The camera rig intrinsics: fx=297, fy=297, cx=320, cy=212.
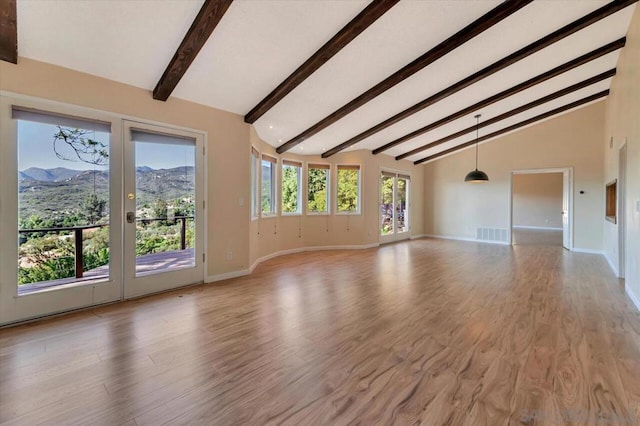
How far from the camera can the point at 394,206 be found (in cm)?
870

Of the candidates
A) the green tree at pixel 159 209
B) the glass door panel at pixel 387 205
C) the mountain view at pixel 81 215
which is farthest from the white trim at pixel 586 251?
the green tree at pixel 159 209

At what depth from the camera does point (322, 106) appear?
474 centimetres

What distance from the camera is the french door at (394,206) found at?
331 inches

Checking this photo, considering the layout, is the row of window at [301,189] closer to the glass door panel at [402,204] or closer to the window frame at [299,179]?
the window frame at [299,179]

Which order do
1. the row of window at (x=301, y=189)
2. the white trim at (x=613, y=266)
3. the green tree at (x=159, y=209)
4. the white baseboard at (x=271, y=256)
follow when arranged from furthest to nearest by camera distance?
the row of window at (x=301, y=189) → the white trim at (x=613, y=266) → the white baseboard at (x=271, y=256) → the green tree at (x=159, y=209)

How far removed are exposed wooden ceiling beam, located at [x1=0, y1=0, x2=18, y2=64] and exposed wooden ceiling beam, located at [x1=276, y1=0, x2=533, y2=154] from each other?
3754mm

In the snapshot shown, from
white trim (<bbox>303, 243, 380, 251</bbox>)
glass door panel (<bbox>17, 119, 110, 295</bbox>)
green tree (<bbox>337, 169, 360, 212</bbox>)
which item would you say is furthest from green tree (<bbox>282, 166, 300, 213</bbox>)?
glass door panel (<bbox>17, 119, 110, 295</bbox>)

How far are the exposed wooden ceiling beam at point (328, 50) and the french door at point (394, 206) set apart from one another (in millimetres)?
4736

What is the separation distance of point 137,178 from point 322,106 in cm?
284

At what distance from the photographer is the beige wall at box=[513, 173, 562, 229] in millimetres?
12070

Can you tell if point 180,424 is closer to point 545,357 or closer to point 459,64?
point 545,357

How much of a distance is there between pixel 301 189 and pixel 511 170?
589 centimetres

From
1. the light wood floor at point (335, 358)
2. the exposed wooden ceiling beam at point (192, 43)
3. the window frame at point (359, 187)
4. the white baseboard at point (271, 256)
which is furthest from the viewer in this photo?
the window frame at point (359, 187)

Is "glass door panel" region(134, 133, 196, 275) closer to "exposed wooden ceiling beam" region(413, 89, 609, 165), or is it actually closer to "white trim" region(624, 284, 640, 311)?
"white trim" region(624, 284, 640, 311)
